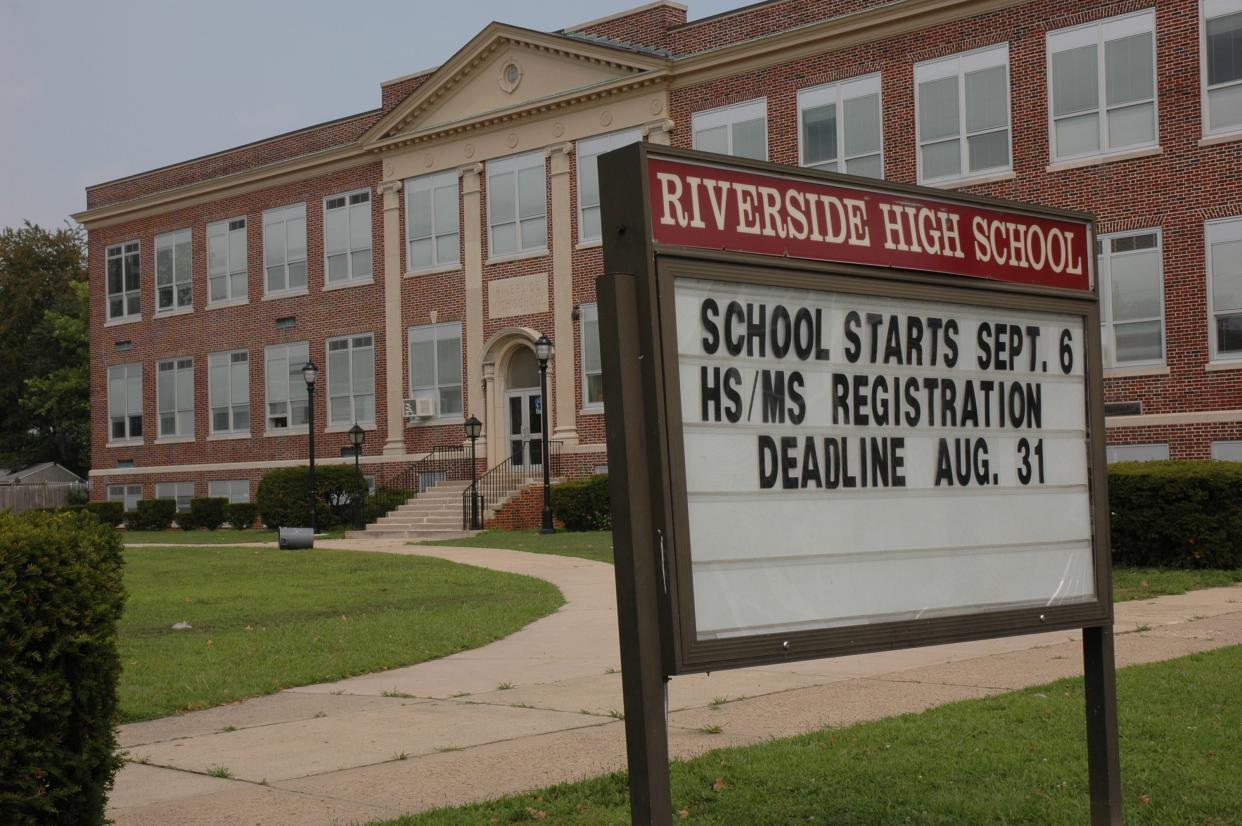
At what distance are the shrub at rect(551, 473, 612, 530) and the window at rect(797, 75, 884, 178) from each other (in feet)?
28.1

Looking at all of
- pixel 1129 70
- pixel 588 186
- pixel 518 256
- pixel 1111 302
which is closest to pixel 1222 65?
pixel 1129 70

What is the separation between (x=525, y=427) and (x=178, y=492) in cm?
1404

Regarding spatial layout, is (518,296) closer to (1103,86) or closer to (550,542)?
(550,542)

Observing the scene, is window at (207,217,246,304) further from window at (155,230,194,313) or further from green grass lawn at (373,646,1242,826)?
green grass lawn at (373,646,1242,826)

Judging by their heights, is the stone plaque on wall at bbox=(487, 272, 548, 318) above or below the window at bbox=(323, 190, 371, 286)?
below

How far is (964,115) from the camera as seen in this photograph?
2809 centimetres

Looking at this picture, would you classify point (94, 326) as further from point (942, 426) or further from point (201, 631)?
point (942, 426)

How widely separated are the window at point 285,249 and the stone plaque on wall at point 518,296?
740 cm

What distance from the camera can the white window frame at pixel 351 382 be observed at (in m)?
37.9

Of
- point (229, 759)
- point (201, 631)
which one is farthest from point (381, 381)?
point (229, 759)

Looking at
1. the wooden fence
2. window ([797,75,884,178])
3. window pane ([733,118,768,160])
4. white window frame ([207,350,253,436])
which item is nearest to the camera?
window ([797,75,884,178])

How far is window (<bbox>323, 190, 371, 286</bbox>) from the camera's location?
3828 cm

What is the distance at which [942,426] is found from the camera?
17.7ft

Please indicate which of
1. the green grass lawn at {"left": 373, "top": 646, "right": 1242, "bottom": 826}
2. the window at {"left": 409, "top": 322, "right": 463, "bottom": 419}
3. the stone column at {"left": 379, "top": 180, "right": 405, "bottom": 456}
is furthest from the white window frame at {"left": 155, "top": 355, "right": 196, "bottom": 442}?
the green grass lawn at {"left": 373, "top": 646, "right": 1242, "bottom": 826}
